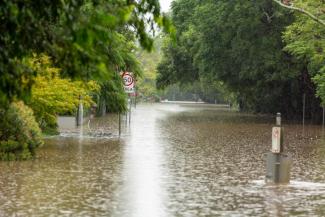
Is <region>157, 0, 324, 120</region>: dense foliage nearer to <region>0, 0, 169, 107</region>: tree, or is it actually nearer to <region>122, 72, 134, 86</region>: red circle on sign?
<region>122, 72, 134, 86</region>: red circle on sign

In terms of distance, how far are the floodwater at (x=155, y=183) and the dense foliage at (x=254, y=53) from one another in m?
23.8

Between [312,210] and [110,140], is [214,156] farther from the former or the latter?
[312,210]

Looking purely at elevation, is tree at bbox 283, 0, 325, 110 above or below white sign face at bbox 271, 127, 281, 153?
above

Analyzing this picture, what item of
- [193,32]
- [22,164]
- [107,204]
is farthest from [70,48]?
[193,32]

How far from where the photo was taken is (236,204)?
517 inches

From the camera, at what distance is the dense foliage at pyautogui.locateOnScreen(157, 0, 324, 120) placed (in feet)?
174

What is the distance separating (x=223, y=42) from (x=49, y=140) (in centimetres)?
3051

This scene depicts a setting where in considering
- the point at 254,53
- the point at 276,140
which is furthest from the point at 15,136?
the point at 254,53

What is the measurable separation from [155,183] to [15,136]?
5603mm

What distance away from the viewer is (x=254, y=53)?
178 feet

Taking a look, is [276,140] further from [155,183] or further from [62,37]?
[62,37]

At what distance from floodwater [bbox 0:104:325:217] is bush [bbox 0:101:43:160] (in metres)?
0.55

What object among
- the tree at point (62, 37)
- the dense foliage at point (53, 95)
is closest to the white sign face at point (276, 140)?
the dense foliage at point (53, 95)

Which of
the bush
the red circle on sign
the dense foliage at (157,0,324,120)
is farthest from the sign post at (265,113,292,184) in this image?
the dense foliage at (157,0,324,120)
